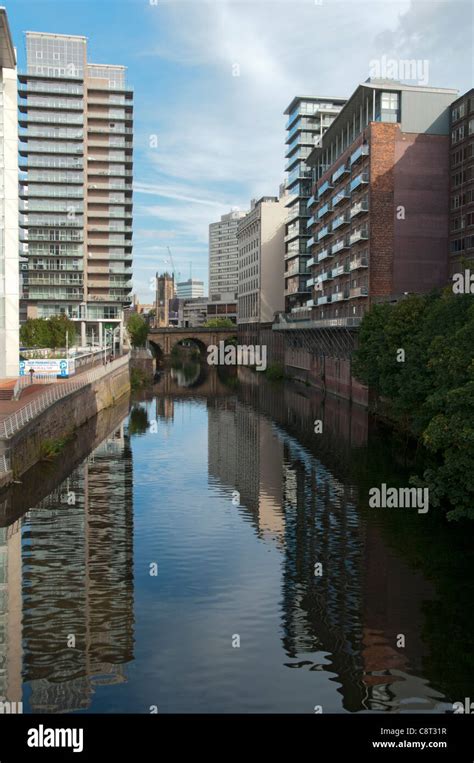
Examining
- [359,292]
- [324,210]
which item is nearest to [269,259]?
[324,210]

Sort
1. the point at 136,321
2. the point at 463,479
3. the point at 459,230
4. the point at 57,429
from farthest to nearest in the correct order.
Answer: the point at 136,321 < the point at 459,230 < the point at 57,429 < the point at 463,479

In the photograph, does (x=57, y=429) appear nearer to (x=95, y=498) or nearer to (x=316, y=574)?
(x=95, y=498)

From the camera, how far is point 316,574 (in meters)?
23.2

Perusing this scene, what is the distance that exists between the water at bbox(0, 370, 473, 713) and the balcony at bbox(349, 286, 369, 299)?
3347 centimetres

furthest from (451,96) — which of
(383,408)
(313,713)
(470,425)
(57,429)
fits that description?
(313,713)

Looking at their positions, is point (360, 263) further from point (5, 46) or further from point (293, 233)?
point (293, 233)

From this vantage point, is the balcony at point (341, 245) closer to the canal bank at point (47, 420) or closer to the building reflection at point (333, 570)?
the canal bank at point (47, 420)

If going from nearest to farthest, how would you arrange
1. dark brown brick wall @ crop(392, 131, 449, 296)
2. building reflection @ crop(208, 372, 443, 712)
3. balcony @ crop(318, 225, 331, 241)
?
building reflection @ crop(208, 372, 443, 712) < dark brown brick wall @ crop(392, 131, 449, 296) < balcony @ crop(318, 225, 331, 241)

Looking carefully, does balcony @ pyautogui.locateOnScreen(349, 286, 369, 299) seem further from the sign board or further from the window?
the sign board

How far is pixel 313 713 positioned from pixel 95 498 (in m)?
18.8

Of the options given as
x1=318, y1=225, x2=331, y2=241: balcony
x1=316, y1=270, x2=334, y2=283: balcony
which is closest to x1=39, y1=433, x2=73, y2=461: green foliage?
x1=316, y1=270, x2=334, y2=283: balcony

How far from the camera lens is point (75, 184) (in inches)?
4572

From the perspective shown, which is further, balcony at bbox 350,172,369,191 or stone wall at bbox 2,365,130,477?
balcony at bbox 350,172,369,191

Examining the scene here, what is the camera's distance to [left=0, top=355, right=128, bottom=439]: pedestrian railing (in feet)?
104
